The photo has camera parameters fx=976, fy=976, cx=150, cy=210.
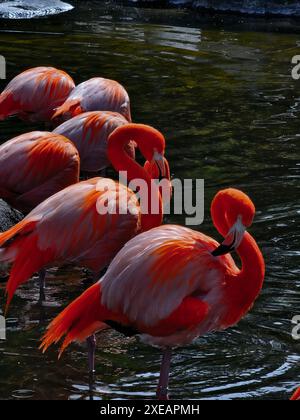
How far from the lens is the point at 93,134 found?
19.9 ft

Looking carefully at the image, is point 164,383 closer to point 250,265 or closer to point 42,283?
point 250,265

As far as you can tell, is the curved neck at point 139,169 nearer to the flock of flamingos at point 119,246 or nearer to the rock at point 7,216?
the flock of flamingos at point 119,246

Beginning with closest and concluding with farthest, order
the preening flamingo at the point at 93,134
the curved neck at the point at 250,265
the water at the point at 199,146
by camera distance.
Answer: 1. the curved neck at the point at 250,265
2. the water at the point at 199,146
3. the preening flamingo at the point at 93,134

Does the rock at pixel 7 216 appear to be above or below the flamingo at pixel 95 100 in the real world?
below

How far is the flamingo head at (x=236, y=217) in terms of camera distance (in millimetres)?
3904

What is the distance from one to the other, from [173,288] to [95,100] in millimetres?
3083

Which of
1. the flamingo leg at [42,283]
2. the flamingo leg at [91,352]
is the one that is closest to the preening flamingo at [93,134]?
the flamingo leg at [42,283]

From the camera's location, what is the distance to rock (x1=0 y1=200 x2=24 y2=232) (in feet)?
A: 18.9

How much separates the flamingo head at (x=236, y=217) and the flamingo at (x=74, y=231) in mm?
822

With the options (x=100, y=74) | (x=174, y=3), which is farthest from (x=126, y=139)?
(x=174, y=3)

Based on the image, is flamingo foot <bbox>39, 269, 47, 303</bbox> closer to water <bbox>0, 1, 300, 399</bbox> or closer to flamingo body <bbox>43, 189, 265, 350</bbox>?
water <bbox>0, 1, 300, 399</bbox>

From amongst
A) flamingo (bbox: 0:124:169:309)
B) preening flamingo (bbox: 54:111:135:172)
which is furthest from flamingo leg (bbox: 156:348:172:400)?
preening flamingo (bbox: 54:111:135:172)

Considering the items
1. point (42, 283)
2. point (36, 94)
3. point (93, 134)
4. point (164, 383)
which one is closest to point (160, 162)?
point (42, 283)

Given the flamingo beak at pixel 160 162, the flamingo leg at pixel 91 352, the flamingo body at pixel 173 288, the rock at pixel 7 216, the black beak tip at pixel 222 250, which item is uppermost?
the flamingo beak at pixel 160 162
